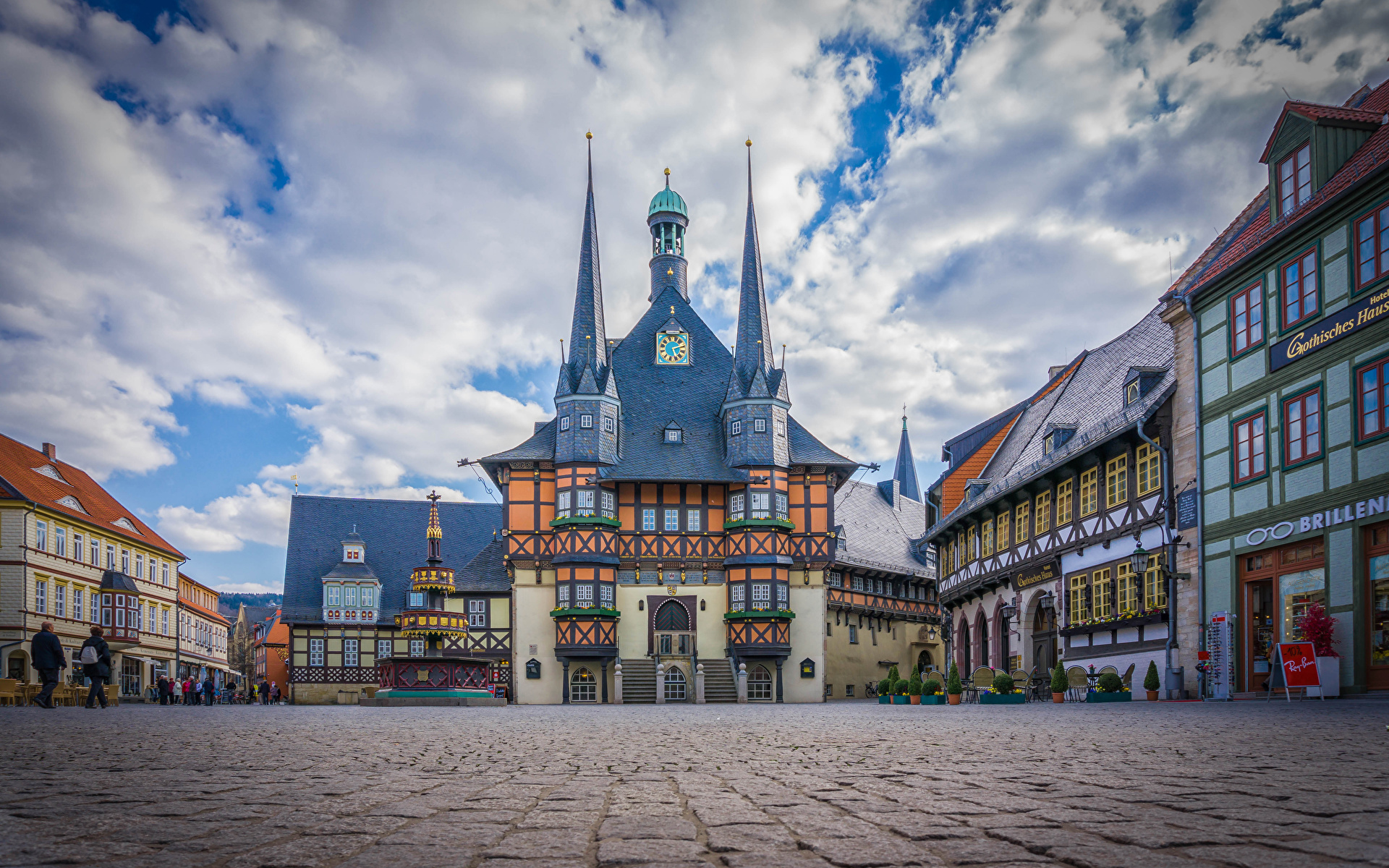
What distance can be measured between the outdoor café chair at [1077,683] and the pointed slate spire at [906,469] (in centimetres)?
5680

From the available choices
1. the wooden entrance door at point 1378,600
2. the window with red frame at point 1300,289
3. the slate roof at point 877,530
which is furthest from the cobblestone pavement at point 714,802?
the slate roof at point 877,530

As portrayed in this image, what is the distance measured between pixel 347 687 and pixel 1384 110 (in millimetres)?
54423

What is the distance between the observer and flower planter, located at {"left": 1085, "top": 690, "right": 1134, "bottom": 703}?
80.8 feet

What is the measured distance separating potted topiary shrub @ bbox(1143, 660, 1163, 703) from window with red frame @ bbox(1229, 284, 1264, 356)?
6786 mm

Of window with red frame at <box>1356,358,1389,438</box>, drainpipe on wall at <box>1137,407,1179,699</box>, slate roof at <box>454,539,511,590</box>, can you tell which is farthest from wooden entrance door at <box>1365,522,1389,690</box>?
slate roof at <box>454,539,511,590</box>

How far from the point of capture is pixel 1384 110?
21109mm

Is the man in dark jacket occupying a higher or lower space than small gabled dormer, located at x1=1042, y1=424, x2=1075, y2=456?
lower

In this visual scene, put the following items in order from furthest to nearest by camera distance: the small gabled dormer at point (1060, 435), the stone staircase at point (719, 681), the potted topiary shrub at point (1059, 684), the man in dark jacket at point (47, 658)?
1. the stone staircase at point (719, 681)
2. the small gabled dormer at point (1060, 435)
3. the potted topiary shrub at point (1059, 684)
4. the man in dark jacket at point (47, 658)

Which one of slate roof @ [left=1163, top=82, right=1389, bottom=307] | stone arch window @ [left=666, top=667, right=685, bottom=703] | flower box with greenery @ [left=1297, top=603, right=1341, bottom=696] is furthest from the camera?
stone arch window @ [left=666, top=667, right=685, bottom=703]

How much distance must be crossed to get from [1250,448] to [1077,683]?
7515 mm

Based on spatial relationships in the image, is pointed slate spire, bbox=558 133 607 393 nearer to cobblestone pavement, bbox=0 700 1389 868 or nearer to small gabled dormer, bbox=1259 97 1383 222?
small gabled dormer, bbox=1259 97 1383 222

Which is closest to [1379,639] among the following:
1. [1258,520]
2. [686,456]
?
[1258,520]

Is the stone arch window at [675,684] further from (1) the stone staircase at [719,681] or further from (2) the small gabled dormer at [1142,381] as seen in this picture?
(2) the small gabled dormer at [1142,381]

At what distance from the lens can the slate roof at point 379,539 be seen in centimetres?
6494
